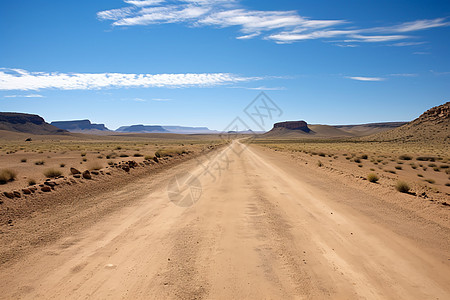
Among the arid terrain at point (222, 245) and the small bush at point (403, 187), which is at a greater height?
the small bush at point (403, 187)

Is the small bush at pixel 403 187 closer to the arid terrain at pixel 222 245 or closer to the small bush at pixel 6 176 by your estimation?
the arid terrain at pixel 222 245

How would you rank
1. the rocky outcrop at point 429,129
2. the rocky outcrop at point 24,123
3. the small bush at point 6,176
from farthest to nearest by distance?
the rocky outcrop at point 24,123
the rocky outcrop at point 429,129
the small bush at point 6,176

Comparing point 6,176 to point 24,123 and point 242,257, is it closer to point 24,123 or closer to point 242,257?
point 242,257

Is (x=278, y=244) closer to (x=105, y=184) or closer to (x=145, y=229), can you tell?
(x=145, y=229)

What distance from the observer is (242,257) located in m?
4.91

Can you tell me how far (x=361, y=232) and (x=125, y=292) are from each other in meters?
4.83

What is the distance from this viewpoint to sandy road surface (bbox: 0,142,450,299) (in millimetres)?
3875

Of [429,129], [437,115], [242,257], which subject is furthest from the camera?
[437,115]

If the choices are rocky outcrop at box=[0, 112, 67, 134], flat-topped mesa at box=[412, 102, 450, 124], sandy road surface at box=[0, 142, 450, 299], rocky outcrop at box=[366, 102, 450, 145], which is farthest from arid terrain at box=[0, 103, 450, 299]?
rocky outcrop at box=[0, 112, 67, 134]

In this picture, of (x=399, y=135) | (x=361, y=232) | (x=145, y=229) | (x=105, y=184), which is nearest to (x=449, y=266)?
Result: (x=361, y=232)

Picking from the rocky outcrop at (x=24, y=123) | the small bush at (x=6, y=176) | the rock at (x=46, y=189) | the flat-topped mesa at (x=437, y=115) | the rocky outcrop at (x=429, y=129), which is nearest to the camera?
the rock at (x=46, y=189)

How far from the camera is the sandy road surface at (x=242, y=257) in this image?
388 centimetres

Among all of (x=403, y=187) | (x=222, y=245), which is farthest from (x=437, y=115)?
(x=222, y=245)

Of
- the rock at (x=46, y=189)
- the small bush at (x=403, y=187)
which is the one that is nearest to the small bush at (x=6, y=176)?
the rock at (x=46, y=189)
